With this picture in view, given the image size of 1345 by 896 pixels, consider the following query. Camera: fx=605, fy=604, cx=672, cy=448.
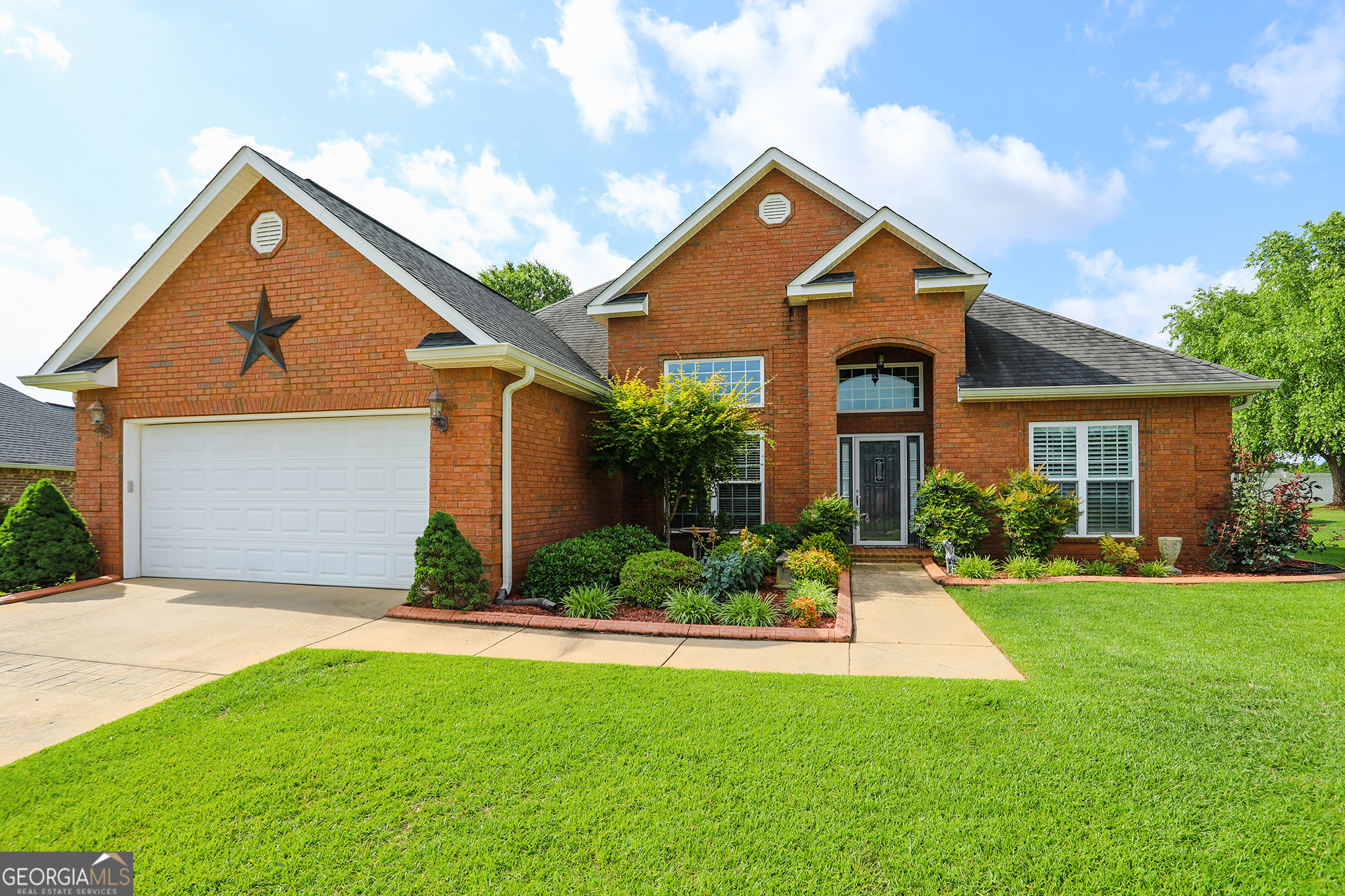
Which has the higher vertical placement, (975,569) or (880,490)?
(880,490)

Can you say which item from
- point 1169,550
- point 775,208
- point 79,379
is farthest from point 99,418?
point 1169,550

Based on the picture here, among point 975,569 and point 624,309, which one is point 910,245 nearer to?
point 624,309

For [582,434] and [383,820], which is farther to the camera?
[582,434]

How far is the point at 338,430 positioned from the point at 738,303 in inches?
289

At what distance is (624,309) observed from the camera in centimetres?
1199

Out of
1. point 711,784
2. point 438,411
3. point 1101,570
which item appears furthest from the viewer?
point 1101,570

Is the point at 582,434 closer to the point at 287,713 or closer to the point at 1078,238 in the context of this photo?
the point at 287,713

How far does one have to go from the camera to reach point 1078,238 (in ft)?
46.6

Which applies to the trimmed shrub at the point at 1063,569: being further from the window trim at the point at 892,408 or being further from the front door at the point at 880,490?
the window trim at the point at 892,408

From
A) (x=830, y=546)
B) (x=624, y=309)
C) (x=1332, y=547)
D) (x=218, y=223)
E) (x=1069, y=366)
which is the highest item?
(x=218, y=223)

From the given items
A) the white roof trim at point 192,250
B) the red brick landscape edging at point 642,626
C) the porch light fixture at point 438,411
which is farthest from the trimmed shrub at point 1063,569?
the white roof trim at point 192,250

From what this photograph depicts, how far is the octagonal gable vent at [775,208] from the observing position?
39.2 ft

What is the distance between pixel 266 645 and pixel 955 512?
31.6 feet

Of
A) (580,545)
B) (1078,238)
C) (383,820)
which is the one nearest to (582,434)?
(580,545)
